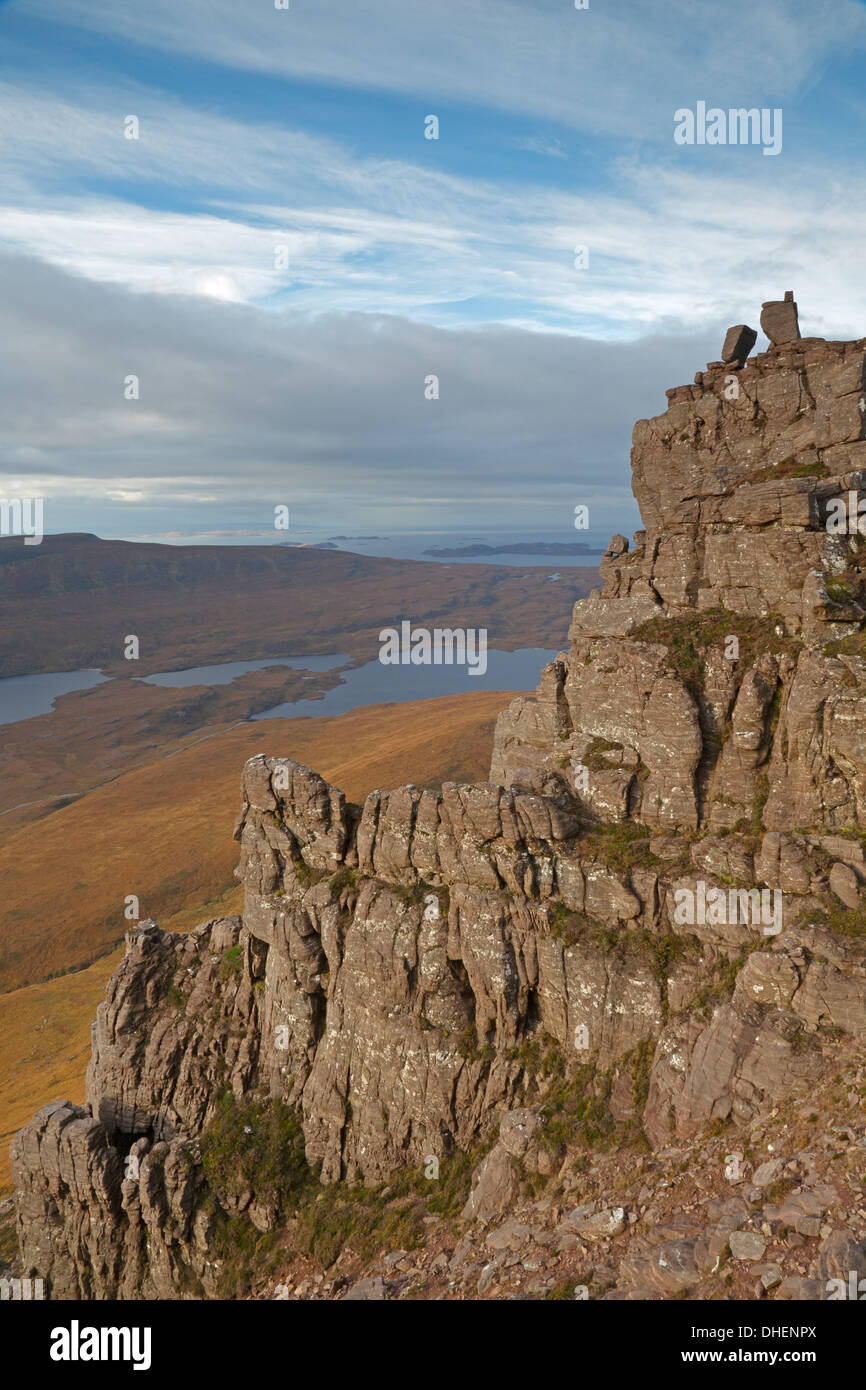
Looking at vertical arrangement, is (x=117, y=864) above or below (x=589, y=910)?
below

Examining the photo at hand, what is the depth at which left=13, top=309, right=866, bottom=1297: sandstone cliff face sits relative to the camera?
75.5 ft

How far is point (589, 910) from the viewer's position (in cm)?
2623

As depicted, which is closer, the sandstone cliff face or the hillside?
the sandstone cliff face

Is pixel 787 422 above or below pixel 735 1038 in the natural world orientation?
above

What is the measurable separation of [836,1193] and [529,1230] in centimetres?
975

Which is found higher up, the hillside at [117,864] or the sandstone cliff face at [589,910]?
the sandstone cliff face at [589,910]

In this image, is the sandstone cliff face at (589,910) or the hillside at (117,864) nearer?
the sandstone cliff face at (589,910)

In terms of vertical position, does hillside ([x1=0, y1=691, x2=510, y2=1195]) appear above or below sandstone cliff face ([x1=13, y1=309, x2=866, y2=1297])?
below

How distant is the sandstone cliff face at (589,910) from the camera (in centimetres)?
2300

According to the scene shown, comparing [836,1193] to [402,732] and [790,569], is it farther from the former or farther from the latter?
[402,732]

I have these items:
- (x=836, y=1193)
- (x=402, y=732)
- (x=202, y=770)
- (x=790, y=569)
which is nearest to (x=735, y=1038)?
(x=836, y=1193)

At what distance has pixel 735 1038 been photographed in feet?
69.9

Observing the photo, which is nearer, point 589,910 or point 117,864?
point 589,910

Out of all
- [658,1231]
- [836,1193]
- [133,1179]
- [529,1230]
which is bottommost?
[133,1179]
